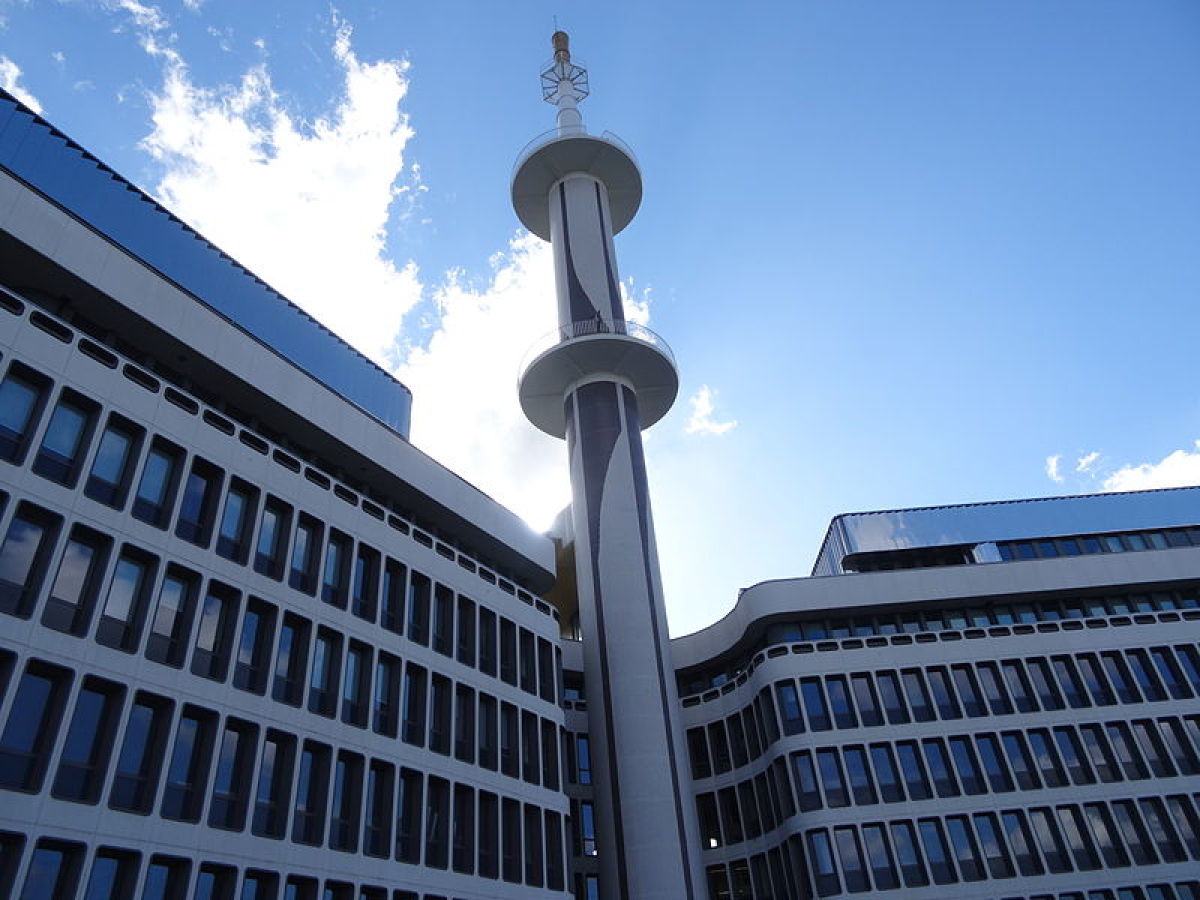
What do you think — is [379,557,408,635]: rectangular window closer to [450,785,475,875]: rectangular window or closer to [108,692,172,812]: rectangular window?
Answer: [450,785,475,875]: rectangular window

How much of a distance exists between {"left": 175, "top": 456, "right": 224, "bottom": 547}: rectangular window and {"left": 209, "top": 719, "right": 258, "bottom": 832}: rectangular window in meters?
5.56

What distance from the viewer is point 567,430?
50.5 meters

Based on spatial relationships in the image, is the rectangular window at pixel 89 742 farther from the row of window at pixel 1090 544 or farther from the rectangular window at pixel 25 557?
the row of window at pixel 1090 544

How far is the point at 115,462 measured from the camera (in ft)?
84.7

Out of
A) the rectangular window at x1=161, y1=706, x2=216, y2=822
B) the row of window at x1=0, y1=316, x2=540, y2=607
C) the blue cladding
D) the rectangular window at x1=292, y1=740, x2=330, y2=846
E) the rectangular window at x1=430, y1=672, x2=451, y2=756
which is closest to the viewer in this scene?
the row of window at x1=0, y1=316, x2=540, y2=607

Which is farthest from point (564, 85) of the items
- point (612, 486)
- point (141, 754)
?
point (141, 754)

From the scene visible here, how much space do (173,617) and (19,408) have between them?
268 inches

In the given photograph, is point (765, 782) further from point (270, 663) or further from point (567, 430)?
point (270, 663)

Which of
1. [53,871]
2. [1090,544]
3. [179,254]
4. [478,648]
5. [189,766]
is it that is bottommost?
[53,871]

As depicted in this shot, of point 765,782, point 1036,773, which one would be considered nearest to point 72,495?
point 765,782

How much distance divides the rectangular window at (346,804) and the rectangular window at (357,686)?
1.25 m


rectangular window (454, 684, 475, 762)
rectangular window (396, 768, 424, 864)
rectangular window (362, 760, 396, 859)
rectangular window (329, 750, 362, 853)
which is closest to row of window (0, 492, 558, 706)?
rectangular window (329, 750, 362, 853)

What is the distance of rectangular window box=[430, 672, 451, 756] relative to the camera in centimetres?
3281

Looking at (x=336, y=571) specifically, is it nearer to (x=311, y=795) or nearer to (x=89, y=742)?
(x=311, y=795)
